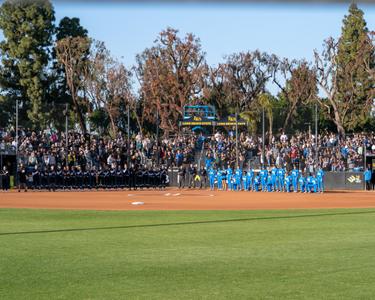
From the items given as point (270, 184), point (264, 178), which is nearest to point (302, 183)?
point (270, 184)

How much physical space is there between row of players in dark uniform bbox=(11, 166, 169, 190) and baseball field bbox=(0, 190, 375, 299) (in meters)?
20.6

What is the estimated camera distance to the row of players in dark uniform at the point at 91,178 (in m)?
41.3

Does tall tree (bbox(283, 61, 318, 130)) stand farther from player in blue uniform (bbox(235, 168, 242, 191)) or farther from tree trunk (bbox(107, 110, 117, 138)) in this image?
player in blue uniform (bbox(235, 168, 242, 191))

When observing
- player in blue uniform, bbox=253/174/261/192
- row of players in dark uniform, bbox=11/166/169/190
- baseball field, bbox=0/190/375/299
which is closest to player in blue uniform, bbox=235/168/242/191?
player in blue uniform, bbox=253/174/261/192

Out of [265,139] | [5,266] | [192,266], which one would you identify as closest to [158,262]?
[192,266]

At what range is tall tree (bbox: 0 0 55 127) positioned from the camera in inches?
2468

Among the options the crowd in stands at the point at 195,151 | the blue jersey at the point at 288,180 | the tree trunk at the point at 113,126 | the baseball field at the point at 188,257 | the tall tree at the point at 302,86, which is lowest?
the baseball field at the point at 188,257

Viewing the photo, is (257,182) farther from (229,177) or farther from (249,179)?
(229,177)

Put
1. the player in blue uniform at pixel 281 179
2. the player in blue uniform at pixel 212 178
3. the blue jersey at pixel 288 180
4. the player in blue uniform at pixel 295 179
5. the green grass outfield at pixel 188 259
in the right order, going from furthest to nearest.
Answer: the player in blue uniform at pixel 212 178 < the player in blue uniform at pixel 281 179 < the blue jersey at pixel 288 180 < the player in blue uniform at pixel 295 179 < the green grass outfield at pixel 188 259

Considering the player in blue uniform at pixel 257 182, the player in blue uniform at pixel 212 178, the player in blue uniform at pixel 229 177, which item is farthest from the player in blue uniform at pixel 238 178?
the player in blue uniform at pixel 212 178

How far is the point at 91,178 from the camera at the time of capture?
142 ft

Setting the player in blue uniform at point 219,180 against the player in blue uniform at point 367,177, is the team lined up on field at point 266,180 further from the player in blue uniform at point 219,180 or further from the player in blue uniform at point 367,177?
the player in blue uniform at point 367,177

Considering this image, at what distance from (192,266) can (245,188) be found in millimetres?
32689

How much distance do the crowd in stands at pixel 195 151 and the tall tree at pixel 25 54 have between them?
17.3m
